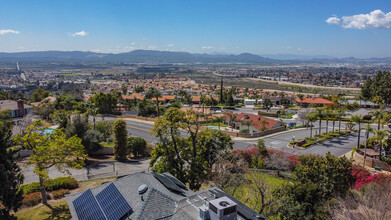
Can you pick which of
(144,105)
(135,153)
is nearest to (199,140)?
(135,153)

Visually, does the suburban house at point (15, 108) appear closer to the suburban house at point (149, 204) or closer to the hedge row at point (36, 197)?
the hedge row at point (36, 197)

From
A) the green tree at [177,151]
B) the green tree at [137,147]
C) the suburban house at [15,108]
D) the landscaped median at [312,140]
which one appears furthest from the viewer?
the suburban house at [15,108]

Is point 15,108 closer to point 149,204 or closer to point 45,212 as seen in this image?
point 45,212

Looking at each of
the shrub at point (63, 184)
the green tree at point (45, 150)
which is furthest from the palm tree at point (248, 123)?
the green tree at point (45, 150)

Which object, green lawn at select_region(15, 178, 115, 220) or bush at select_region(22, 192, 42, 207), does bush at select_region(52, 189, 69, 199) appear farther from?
bush at select_region(22, 192, 42, 207)

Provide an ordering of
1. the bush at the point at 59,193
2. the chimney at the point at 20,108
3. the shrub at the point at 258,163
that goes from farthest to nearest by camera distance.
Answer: the chimney at the point at 20,108
the shrub at the point at 258,163
the bush at the point at 59,193

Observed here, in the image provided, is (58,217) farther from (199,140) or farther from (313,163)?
(313,163)

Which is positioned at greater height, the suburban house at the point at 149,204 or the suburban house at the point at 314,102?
the suburban house at the point at 149,204

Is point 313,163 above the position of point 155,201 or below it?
below
